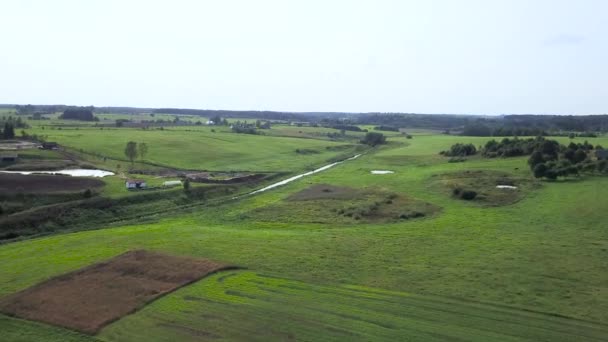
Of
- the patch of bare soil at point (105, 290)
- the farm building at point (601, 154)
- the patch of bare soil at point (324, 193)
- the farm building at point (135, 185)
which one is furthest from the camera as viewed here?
the farm building at point (601, 154)

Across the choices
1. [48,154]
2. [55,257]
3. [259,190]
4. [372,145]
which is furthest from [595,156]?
[48,154]

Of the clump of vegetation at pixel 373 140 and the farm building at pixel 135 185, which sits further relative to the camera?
the clump of vegetation at pixel 373 140

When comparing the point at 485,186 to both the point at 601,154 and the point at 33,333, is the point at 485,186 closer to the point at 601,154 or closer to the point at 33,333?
the point at 601,154

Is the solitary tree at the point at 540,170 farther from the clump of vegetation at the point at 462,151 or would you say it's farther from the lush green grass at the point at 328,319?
the lush green grass at the point at 328,319

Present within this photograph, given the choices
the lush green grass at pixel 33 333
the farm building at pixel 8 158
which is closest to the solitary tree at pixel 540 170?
the lush green grass at pixel 33 333

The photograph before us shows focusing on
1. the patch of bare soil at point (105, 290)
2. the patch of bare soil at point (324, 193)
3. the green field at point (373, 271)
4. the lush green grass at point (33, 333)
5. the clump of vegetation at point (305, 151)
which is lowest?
the lush green grass at point (33, 333)
